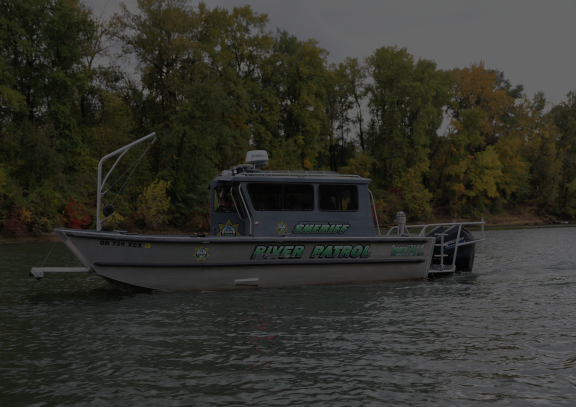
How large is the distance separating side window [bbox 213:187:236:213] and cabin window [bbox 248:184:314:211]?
73 centimetres

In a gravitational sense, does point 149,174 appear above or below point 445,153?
below

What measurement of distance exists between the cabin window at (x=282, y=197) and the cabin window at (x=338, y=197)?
0.35 metres

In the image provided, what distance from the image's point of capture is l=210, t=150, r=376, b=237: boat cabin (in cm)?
1273

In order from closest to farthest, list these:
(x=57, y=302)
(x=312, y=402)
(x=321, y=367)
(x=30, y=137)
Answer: (x=312, y=402), (x=321, y=367), (x=57, y=302), (x=30, y=137)

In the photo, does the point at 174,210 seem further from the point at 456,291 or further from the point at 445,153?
the point at 445,153

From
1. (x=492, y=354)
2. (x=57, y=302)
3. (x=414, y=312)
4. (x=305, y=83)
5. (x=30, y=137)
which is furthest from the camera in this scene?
(x=305, y=83)

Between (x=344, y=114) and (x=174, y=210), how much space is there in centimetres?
2738

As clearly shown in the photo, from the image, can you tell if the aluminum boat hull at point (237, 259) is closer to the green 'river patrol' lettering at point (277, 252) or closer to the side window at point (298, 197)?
the green 'river patrol' lettering at point (277, 252)

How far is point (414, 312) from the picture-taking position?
33.6 ft

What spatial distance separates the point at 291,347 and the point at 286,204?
5656 mm

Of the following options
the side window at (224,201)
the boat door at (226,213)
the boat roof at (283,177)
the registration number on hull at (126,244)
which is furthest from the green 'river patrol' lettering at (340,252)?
the registration number on hull at (126,244)

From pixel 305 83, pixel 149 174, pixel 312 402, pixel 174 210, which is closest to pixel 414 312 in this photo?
pixel 312 402

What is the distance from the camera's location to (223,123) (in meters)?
39.6

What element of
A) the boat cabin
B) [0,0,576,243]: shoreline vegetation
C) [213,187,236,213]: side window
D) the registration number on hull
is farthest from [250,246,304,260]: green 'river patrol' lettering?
[0,0,576,243]: shoreline vegetation
